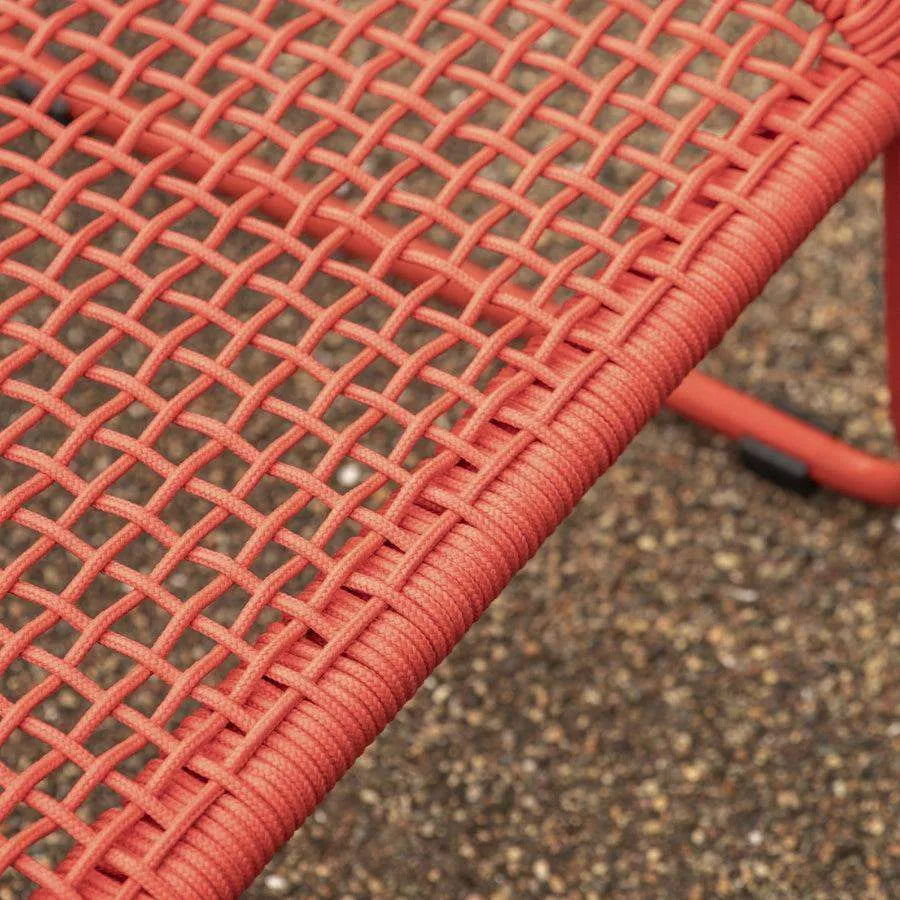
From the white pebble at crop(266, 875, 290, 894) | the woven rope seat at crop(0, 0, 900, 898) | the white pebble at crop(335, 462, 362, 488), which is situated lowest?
the white pebble at crop(266, 875, 290, 894)

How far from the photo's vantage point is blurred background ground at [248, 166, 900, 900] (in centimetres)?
121

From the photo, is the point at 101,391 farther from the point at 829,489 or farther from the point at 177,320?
the point at 829,489

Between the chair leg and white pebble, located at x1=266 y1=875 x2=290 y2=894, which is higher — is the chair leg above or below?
above

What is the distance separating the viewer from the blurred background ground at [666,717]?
1211 mm

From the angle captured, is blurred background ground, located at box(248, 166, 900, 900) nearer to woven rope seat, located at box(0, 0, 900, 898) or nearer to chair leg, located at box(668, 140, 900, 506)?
chair leg, located at box(668, 140, 900, 506)

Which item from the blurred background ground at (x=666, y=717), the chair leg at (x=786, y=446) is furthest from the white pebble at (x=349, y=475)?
the chair leg at (x=786, y=446)

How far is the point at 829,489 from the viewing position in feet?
4.53

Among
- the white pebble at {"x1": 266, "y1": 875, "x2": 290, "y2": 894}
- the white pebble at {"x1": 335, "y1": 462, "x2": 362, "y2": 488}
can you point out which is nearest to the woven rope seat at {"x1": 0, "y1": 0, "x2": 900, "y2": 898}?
the white pebble at {"x1": 266, "y1": 875, "x2": 290, "y2": 894}

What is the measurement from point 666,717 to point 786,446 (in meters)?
0.31

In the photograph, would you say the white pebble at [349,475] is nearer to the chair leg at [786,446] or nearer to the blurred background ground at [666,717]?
the blurred background ground at [666,717]

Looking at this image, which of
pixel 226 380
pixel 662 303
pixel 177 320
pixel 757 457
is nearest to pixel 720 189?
pixel 662 303

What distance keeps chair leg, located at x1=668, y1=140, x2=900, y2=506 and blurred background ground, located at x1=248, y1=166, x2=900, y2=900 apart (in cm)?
6

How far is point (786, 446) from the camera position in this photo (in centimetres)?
133

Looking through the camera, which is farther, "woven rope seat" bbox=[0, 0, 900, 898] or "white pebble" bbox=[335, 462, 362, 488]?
"white pebble" bbox=[335, 462, 362, 488]
